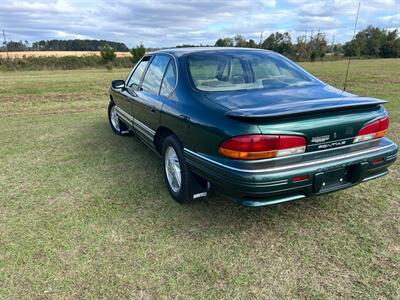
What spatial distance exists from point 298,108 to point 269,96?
0.46 meters

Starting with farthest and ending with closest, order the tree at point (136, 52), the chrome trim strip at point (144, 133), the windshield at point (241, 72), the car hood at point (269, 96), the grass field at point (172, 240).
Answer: the tree at point (136, 52) < the chrome trim strip at point (144, 133) < the windshield at point (241, 72) < the car hood at point (269, 96) < the grass field at point (172, 240)

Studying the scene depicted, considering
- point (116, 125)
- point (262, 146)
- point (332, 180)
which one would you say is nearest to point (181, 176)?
point (262, 146)

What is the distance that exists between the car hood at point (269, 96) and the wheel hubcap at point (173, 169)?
0.80 meters

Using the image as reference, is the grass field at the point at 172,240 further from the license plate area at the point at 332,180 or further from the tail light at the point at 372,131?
the tail light at the point at 372,131

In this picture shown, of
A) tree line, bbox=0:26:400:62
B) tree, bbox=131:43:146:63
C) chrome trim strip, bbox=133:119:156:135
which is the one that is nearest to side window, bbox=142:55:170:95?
chrome trim strip, bbox=133:119:156:135

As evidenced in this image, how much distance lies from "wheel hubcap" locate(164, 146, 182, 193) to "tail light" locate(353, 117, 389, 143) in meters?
1.64

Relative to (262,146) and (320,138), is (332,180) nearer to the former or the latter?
(320,138)

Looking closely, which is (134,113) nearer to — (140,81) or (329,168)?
(140,81)

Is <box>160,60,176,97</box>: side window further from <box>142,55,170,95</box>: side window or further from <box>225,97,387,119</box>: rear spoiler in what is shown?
<box>225,97,387,119</box>: rear spoiler

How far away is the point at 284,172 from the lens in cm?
241

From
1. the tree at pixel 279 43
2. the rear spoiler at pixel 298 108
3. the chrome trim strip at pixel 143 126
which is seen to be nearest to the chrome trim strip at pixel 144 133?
the chrome trim strip at pixel 143 126

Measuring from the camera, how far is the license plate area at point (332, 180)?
254 centimetres

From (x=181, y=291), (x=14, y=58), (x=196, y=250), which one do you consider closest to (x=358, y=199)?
(x=196, y=250)

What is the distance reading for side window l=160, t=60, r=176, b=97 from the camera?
132 inches
